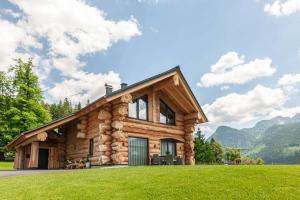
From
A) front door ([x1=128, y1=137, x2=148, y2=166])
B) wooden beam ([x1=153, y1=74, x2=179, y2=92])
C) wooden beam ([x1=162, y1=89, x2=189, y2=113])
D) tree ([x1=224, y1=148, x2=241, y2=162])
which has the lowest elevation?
tree ([x1=224, y1=148, x2=241, y2=162])

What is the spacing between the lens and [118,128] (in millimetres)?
14141

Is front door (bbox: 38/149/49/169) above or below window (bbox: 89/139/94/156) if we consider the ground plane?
below

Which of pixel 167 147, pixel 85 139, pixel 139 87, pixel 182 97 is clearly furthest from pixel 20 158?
pixel 182 97

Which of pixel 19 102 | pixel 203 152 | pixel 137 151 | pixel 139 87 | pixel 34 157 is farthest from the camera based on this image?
pixel 203 152

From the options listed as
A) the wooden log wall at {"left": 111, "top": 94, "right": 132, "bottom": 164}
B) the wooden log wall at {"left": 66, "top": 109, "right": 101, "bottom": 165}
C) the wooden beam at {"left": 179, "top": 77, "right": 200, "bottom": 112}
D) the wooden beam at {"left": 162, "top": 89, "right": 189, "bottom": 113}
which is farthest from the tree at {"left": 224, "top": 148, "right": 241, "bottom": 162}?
the wooden log wall at {"left": 111, "top": 94, "right": 132, "bottom": 164}

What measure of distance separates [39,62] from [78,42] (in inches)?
720

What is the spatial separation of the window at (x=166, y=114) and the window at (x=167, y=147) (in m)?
1.40

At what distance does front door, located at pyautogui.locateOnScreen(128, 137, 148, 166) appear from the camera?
601 inches

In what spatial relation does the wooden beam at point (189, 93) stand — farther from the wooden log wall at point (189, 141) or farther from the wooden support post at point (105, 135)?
the wooden support post at point (105, 135)

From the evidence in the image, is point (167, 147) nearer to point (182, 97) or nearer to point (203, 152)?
point (182, 97)

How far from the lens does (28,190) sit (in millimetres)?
6980

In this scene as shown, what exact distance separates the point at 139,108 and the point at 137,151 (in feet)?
8.73

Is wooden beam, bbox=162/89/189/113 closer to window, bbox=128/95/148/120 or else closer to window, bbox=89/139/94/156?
window, bbox=128/95/148/120

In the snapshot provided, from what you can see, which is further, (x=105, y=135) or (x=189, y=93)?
(x=189, y=93)
